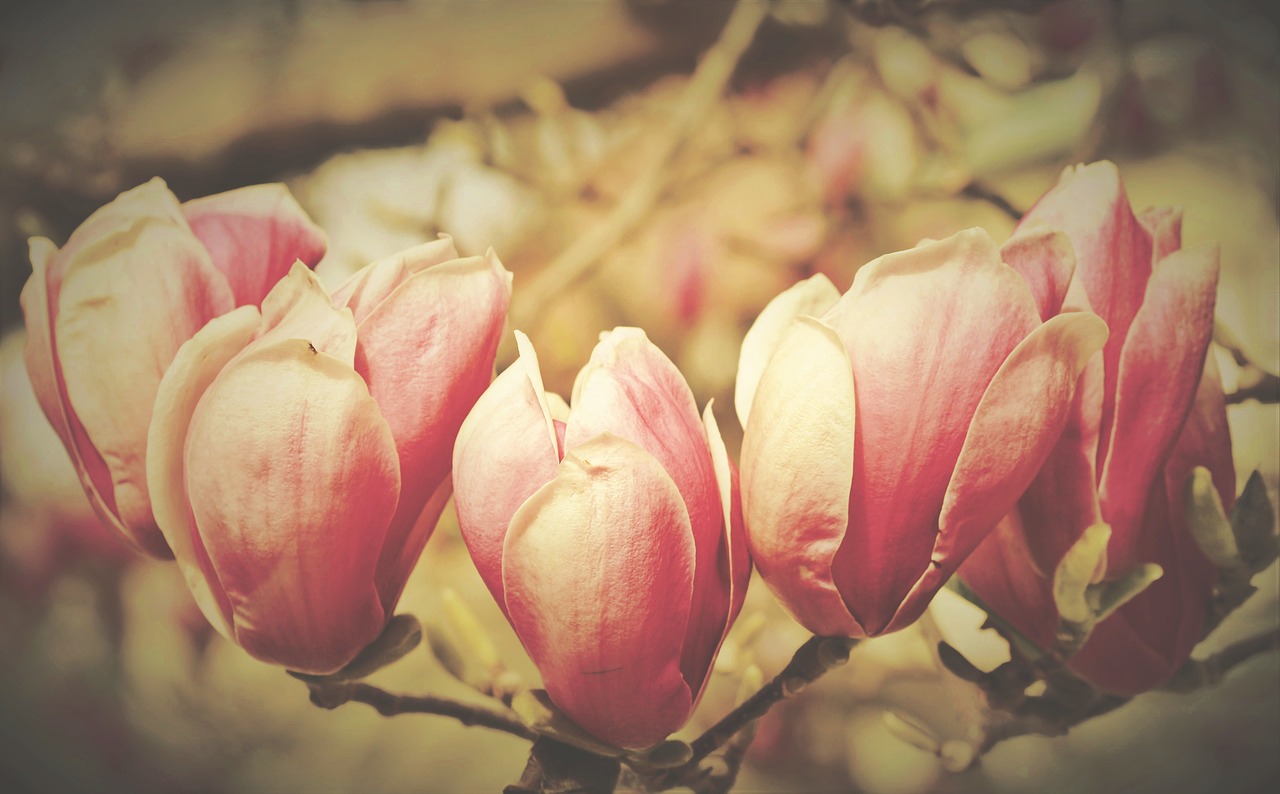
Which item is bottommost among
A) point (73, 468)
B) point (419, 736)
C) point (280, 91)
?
point (419, 736)

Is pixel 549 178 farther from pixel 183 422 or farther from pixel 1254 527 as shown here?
pixel 1254 527

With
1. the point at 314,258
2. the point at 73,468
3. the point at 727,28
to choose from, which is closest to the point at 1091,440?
the point at 727,28

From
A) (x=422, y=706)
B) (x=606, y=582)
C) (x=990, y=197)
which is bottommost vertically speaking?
(x=422, y=706)

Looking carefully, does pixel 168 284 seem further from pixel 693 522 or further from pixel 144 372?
pixel 693 522

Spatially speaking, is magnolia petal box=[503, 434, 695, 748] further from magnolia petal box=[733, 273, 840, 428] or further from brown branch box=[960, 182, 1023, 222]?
brown branch box=[960, 182, 1023, 222]

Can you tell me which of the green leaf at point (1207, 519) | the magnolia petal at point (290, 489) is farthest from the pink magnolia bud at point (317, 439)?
the green leaf at point (1207, 519)

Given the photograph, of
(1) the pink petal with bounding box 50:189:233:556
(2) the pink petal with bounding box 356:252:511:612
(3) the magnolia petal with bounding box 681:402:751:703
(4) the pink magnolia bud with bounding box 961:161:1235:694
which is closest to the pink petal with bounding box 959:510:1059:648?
(4) the pink magnolia bud with bounding box 961:161:1235:694

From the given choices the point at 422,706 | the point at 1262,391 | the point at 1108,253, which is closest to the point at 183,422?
the point at 422,706
